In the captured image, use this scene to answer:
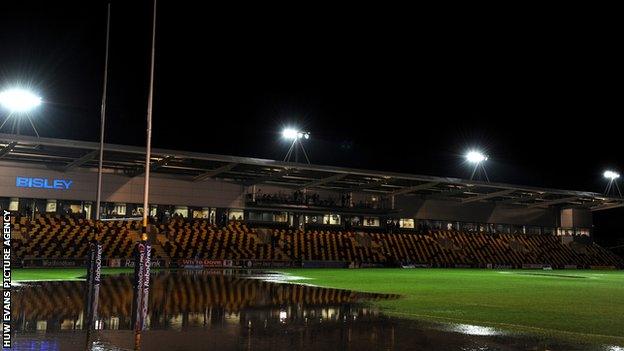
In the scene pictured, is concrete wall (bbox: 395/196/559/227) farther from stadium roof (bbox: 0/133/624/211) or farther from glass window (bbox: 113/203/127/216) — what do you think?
Result: glass window (bbox: 113/203/127/216)

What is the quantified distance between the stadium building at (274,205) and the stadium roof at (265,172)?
111mm

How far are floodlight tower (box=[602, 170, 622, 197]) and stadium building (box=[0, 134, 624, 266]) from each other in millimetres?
1920

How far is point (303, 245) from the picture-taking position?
5356cm

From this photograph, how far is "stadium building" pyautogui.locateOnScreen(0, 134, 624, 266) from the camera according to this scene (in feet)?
143

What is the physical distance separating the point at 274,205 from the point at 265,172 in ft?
15.7

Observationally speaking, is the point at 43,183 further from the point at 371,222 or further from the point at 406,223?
the point at 406,223

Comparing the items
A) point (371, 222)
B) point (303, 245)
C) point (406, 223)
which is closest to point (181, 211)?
point (303, 245)

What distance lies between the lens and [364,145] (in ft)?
208

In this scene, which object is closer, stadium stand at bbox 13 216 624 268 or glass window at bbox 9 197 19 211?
stadium stand at bbox 13 216 624 268

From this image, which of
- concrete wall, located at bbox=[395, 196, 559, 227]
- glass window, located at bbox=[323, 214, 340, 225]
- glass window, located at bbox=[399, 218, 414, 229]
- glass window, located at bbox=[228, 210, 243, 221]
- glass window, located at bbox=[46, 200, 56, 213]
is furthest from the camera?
concrete wall, located at bbox=[395, 196, 559, 227]

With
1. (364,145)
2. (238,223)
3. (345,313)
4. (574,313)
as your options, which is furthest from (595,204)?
(345,313)

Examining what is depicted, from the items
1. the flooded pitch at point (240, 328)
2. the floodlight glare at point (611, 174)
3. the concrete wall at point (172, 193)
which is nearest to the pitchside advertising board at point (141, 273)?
the flooded pitch at point (240, 328)

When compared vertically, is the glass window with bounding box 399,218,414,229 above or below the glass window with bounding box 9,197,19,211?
below

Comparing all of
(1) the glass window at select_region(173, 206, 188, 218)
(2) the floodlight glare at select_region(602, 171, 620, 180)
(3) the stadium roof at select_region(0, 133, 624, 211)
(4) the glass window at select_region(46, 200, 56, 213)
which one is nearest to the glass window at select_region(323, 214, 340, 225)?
(3) the stadium roof at select_region(0, 133, 624, 211)
